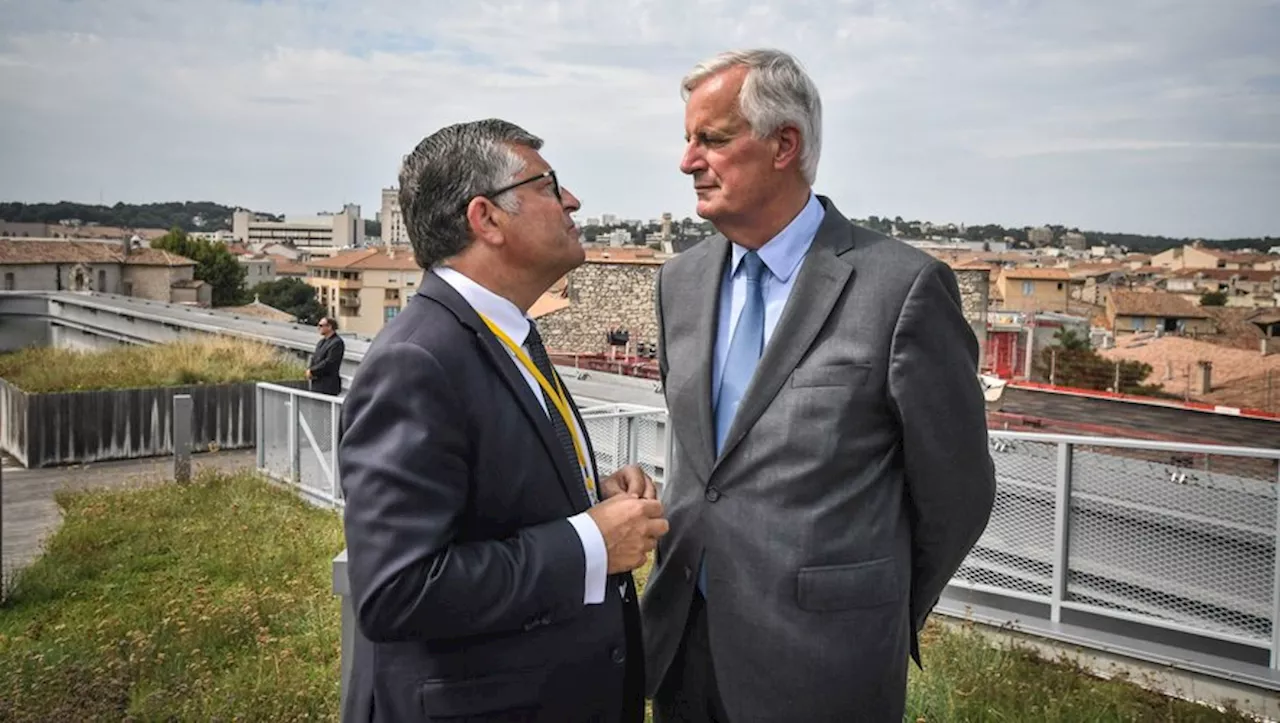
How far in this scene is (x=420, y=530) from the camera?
135 cm

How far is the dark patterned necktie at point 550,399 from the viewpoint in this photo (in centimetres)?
160

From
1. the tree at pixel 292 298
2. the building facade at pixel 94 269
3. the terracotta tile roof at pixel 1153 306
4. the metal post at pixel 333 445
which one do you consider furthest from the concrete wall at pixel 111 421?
the tree at pixel 292 298

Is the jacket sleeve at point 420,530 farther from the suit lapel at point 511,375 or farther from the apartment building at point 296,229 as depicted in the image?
the apartment building at point 296,229

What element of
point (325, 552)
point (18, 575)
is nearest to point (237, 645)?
point (325, 552)

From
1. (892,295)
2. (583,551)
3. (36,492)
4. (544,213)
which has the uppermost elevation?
(544,213)

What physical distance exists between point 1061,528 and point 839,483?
331cm

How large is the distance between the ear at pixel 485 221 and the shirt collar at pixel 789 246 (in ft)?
1.61

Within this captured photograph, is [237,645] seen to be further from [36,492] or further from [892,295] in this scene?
[36,492]

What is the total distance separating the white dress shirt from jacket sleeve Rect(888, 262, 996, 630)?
1.70 feet

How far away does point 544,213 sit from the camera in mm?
1603

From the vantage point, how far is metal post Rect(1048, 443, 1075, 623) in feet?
14.8

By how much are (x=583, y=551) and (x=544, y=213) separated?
52 centimetres

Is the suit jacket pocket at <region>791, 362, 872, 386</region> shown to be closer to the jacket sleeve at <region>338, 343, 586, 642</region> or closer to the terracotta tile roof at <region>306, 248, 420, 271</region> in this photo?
the jacket sleeve at <region>338, 343, 586, 642</region>

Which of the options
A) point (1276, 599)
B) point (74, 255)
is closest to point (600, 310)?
point (1276, 599)
